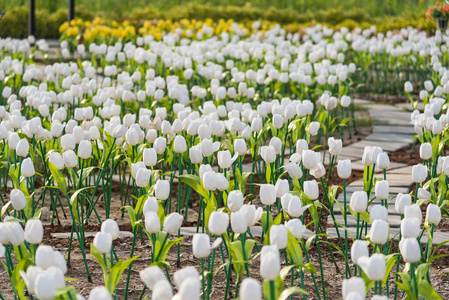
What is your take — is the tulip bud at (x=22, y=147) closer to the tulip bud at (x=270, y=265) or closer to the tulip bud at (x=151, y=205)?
the tulip bud at (x=151, y=205)

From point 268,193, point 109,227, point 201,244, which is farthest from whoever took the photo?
point 268,193

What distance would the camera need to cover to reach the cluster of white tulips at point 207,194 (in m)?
2.09

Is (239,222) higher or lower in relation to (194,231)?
higher

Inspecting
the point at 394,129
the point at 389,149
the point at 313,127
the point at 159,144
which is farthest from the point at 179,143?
the point at 394,129

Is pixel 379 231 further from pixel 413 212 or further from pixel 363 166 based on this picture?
pixel 363 166

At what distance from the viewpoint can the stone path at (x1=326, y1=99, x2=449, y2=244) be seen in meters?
3.73

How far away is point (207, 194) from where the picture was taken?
294 cm

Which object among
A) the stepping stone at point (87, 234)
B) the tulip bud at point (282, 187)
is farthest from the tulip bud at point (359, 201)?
the stepping stone at point (87, 234)

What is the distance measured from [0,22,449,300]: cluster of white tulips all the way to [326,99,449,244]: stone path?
9 cm

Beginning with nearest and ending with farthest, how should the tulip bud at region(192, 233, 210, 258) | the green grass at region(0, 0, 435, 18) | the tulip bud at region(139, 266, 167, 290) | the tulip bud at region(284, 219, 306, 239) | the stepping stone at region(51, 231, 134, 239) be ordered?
the tulip bud at region(139, 266, 167, 290) < the tulip bud at region(192, 233, 210, 258) < the tulip bud at region(284, 219, 306, 239) < the stepping stone at region(51, 231, 134, 239) < the green grass at region(0, 0, 435, 18)

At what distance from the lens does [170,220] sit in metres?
2.25

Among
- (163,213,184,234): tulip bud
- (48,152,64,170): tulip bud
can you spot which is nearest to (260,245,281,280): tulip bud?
(163,213,184,234): tulip bud

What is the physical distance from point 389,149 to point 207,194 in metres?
2.94

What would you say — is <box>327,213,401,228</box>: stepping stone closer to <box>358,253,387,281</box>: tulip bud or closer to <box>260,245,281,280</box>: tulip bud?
<box>358,253,387,281</box>: tulip bud
